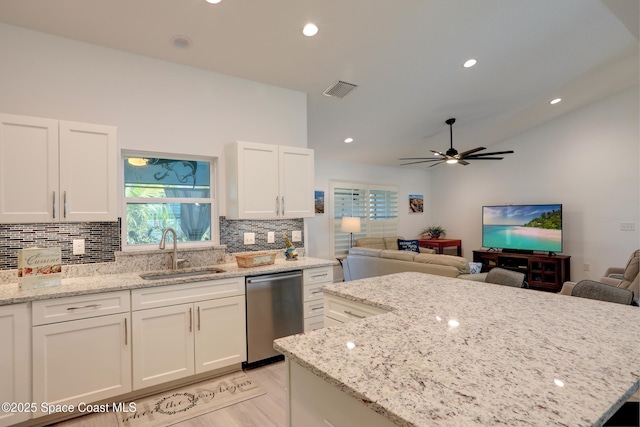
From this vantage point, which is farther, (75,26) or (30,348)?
(75,26)

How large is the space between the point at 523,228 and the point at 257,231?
5.38 m

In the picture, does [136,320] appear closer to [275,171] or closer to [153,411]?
[153,411]

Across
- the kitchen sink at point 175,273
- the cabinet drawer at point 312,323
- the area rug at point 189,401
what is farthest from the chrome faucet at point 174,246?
→ the cabinet drawer at point 312,323

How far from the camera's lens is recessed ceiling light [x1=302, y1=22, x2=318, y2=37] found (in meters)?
2.72

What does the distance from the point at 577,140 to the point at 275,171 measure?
A: 586cm

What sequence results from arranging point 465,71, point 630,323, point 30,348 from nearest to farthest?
point 630,323 < point 30,348 < point 465,71

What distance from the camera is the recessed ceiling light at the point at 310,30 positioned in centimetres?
272

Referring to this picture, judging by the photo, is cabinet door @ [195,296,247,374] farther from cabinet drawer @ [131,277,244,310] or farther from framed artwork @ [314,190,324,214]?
framed artwork @ [314,190,324,214]

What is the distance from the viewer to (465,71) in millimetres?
3924

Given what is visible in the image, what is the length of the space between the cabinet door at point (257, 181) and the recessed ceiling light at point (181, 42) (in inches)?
36.7

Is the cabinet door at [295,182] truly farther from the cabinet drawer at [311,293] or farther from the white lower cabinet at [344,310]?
the white lower cabinet at [344,310]

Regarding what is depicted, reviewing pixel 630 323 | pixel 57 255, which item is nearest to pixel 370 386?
pixel 630 323

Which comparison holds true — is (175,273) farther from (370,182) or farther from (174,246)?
(370,182)

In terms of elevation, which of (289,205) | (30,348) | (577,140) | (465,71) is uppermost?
(465,71)
